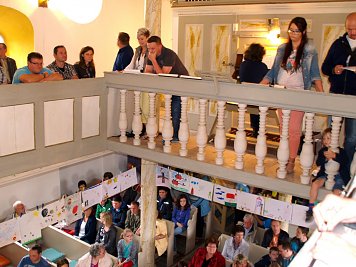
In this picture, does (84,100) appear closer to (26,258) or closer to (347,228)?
(26,258)

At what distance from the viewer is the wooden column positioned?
19.5 ft

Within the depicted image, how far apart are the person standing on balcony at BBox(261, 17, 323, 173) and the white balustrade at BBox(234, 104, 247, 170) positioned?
41 cm

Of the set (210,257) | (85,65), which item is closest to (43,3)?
(85,65)

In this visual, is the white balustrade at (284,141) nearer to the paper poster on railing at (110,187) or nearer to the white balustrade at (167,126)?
the white balustrade at (167,126)

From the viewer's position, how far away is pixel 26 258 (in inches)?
223

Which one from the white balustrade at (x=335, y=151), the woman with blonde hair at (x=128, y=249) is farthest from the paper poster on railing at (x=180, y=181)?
the white balustrade at (x=335, y=151)

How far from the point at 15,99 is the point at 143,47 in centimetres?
183

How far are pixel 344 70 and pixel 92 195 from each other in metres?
3.24

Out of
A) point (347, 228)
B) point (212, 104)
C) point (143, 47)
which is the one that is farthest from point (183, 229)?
point (347, 228)

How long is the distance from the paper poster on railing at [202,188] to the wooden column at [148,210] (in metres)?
0.71

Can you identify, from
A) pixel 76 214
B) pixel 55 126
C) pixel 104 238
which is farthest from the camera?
pixel 104 238

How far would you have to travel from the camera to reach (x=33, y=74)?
438 centimetres

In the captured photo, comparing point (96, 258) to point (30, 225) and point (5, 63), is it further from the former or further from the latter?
point (5, 63)

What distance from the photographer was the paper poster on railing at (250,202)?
16.2 ft
